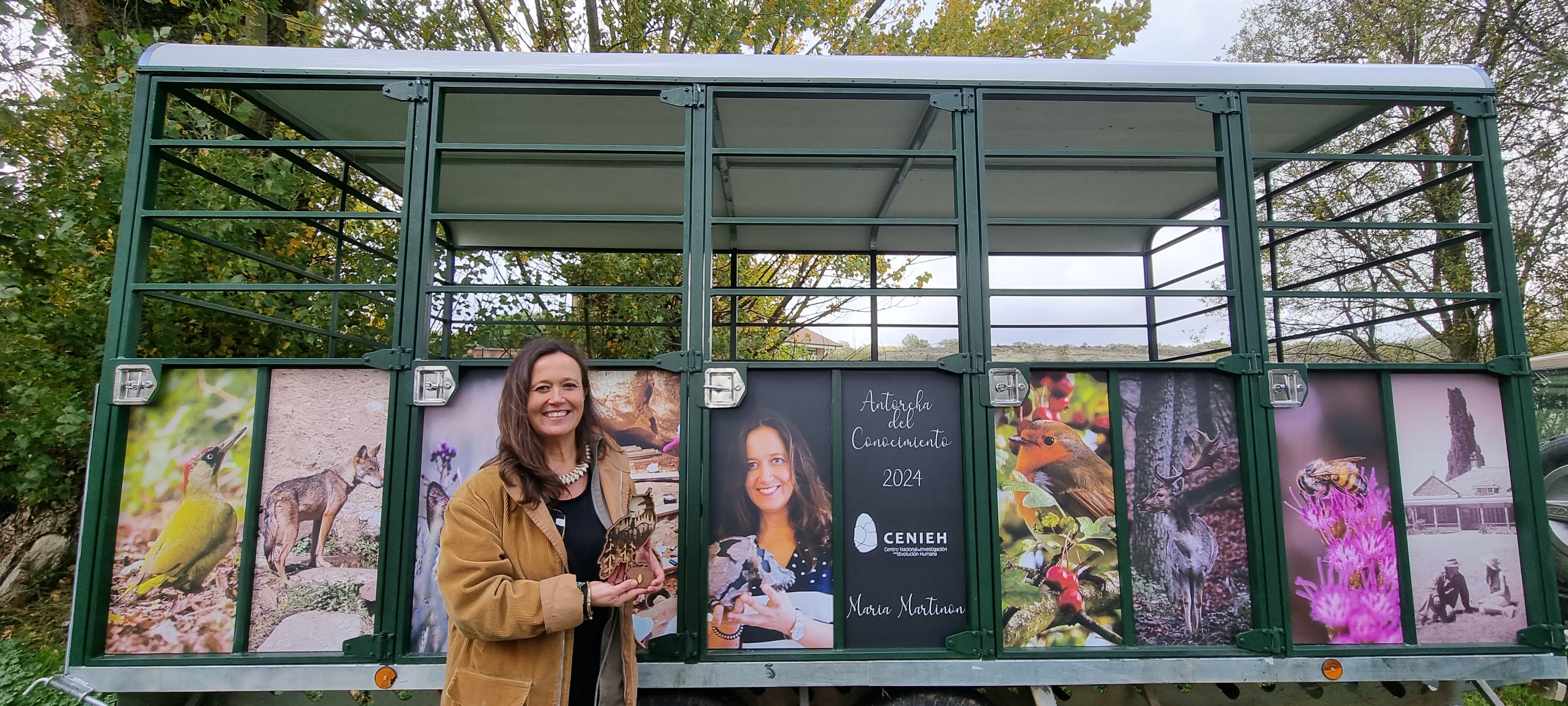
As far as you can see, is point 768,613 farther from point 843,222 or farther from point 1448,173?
point 1448,173

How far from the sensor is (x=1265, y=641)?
2875 millimetres

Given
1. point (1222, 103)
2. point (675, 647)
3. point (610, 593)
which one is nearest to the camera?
point (610, 593)

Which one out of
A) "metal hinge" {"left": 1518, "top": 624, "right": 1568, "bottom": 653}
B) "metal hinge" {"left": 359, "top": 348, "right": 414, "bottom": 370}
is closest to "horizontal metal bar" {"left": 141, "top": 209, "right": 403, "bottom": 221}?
"metal hinge" {"left": 359, "top": 348, "right": 414, "bottom": 370}

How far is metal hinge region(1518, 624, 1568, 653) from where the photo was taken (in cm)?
291

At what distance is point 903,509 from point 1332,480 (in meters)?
1.85

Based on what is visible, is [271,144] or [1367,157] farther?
[1367,157]

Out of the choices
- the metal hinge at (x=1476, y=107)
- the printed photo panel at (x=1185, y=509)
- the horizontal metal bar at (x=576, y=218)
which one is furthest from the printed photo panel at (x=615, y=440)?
the metal hinge at (x=1476, y=107)

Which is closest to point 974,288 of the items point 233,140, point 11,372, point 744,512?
point 744,512

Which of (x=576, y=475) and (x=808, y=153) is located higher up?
(x=808, y=153)

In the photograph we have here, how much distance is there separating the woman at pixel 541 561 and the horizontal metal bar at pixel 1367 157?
301cm

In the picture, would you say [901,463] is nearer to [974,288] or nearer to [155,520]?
[974,288]

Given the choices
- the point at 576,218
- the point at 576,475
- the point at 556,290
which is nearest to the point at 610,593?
the point at 576,475

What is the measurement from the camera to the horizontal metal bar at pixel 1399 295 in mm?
2891

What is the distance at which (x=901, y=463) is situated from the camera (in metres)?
2.92
